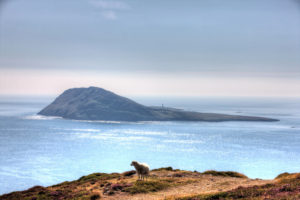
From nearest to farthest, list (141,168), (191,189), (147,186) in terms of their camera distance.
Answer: (191,189)
(147,186)
(141,168)

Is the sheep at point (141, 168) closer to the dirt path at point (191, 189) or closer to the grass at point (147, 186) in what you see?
the grass at point (147, 186)

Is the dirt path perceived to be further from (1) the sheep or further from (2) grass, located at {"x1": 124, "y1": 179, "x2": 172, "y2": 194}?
(1) the sheep

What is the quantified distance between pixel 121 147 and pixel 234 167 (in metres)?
86.4

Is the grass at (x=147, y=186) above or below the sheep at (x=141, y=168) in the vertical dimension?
below

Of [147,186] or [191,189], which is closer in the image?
[191,189]

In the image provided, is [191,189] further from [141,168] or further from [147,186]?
[141,168]

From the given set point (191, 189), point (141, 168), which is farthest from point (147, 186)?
point (191, 189)

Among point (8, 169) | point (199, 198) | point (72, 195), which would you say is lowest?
point (8, 169)

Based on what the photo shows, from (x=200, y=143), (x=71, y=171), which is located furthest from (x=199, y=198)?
(x=200, y=143)

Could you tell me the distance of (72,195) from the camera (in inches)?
979

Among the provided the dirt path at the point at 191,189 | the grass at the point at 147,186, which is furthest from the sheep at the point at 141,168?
the dirt path at the point at 191,189

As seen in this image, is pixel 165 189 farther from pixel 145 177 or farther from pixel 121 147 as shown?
pixel 121 147

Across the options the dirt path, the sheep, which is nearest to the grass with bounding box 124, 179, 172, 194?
the dirt path

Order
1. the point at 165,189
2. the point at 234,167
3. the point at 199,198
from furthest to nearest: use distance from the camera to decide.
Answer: the point at 234,167, the point at 165,189, the point at 199,198
